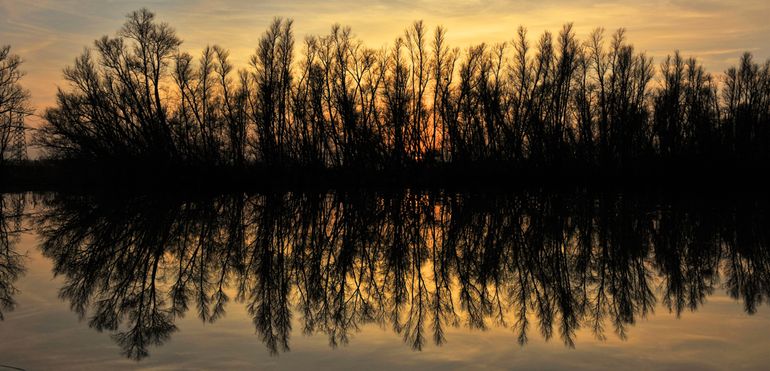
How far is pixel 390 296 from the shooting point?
30.0ft

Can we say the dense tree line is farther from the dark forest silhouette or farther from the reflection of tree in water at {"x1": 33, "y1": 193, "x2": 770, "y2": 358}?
the reflection of tree in water at {"x1": 33, "y1": 193, "x2": 770, "y2": 358}

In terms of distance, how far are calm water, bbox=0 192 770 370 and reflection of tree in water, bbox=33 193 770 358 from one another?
1.8 inches

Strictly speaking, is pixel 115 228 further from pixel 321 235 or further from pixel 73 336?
pixel 73 336

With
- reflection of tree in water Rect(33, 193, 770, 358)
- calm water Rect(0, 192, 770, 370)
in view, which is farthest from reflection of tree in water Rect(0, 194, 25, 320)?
reflection of tree in water Rect(33, 193, 770, 358)

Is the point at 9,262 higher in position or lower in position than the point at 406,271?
higher

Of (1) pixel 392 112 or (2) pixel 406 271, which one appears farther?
(1) pixel 392 112

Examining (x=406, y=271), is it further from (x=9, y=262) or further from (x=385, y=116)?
(x=385, y=116)

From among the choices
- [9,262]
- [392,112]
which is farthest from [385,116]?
[9,262]

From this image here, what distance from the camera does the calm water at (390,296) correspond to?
6363mm

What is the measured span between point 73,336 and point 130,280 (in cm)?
340

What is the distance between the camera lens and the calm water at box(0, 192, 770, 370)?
20.9ft

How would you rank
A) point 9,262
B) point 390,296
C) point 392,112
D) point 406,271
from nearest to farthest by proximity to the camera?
point 390,296 < point 406,271 < point 9,262 < point 392,112

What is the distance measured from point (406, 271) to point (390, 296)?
5.86 feet

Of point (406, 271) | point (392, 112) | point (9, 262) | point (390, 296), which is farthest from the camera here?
point (392, 112)
